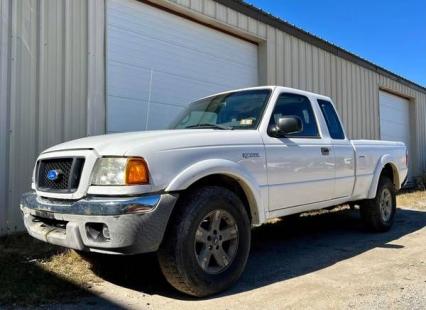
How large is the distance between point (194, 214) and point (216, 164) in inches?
20.2

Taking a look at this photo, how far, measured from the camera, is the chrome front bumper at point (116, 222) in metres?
3.66

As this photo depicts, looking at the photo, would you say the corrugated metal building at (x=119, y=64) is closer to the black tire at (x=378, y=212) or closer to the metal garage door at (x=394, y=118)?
the black tire at (x=378, y=212)

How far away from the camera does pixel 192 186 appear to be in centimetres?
419

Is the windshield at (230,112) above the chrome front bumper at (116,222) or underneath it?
above

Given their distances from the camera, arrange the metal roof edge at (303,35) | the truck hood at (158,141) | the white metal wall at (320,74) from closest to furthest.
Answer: the truck hood at (158,141) → the white metal wall at (320,74) → the metal roof edge at (303,35)

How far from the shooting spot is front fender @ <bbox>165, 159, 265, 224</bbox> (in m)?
3.94

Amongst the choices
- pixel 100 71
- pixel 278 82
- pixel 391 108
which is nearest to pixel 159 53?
pixel 100 71

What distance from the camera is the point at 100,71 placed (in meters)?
7.64

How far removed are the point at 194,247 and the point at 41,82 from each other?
4.07 meters

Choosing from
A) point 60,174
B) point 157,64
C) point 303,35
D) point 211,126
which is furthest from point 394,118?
point 60,174

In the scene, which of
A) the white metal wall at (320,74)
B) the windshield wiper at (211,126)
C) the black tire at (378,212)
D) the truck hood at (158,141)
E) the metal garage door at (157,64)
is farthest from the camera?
the white metal wall at (320,74)

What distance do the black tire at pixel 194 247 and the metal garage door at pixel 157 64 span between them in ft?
13.4

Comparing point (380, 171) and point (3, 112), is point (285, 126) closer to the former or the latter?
point (380, 171)

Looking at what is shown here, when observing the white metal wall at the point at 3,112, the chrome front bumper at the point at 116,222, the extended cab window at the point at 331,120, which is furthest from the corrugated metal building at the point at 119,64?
the extended cab window at the point at 331,120
